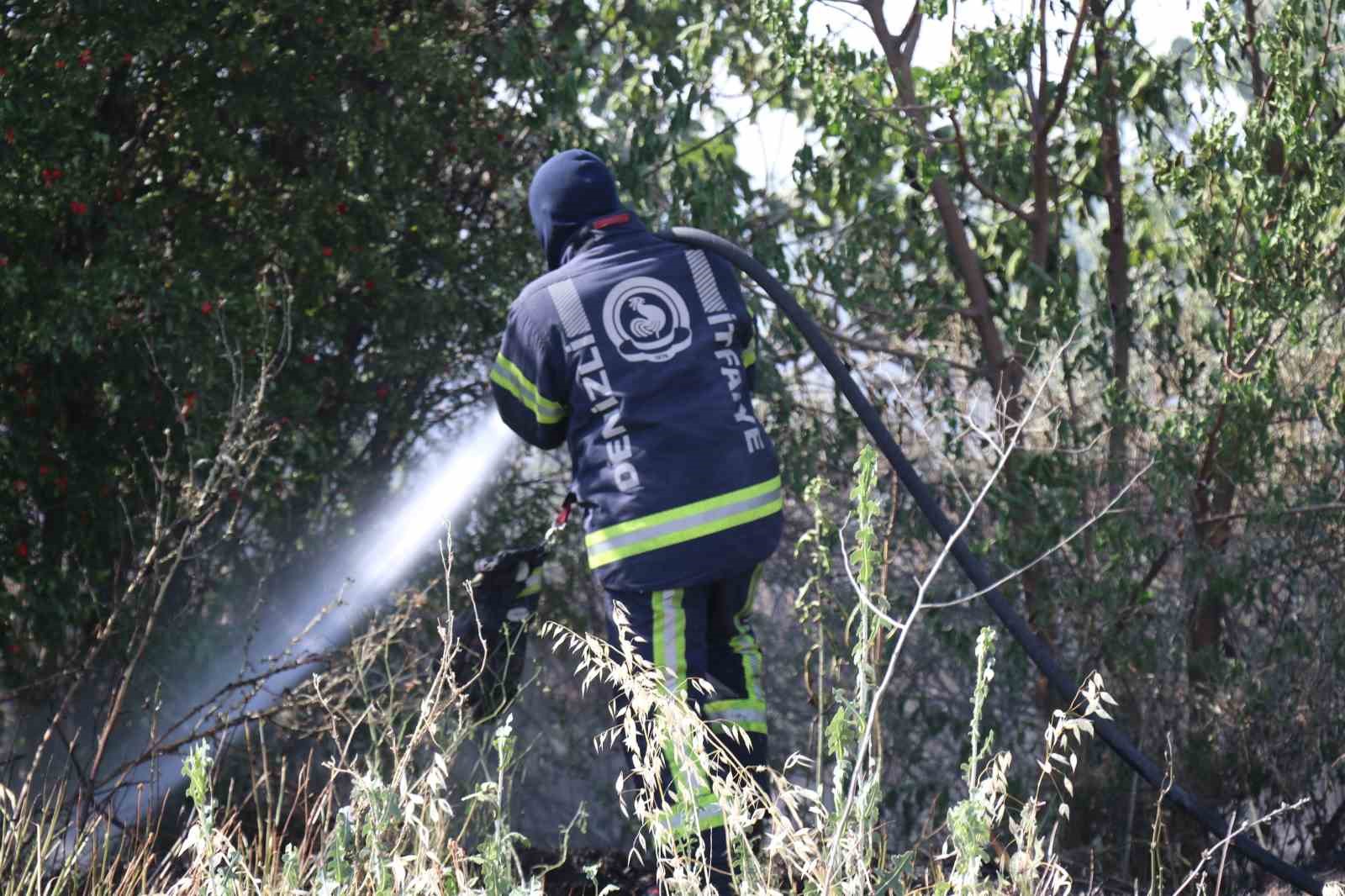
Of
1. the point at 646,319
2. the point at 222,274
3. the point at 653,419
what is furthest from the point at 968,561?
the point at 222,274

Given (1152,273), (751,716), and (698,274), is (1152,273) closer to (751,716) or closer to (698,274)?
(698,274)

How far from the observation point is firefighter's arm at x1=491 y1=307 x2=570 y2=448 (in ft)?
12.5

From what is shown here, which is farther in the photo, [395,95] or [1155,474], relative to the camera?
[395,95]

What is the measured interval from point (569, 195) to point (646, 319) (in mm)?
404

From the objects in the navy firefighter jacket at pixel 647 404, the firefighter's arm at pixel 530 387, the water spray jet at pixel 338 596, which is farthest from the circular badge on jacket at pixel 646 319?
the water spray jet at pixel 338 596

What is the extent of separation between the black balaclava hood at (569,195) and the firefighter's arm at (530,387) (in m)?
0.27

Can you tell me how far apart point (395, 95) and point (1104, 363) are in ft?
7.88

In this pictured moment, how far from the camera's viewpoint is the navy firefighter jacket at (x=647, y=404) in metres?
3.70

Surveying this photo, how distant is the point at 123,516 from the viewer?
476cm

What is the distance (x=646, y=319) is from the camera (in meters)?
3.81

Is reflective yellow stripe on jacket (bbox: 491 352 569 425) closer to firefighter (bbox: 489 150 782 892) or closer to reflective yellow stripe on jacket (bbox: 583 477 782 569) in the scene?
firefighter (bbox: 489 150 782 892)

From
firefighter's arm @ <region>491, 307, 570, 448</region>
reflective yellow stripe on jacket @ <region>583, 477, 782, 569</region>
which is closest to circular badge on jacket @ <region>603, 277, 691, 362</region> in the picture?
firefighter's arm @ <region>491, 307, 570, 448</region>

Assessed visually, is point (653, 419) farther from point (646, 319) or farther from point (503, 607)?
point (503, 607)

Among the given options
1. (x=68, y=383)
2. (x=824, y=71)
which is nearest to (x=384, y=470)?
(x=68, y=383)
